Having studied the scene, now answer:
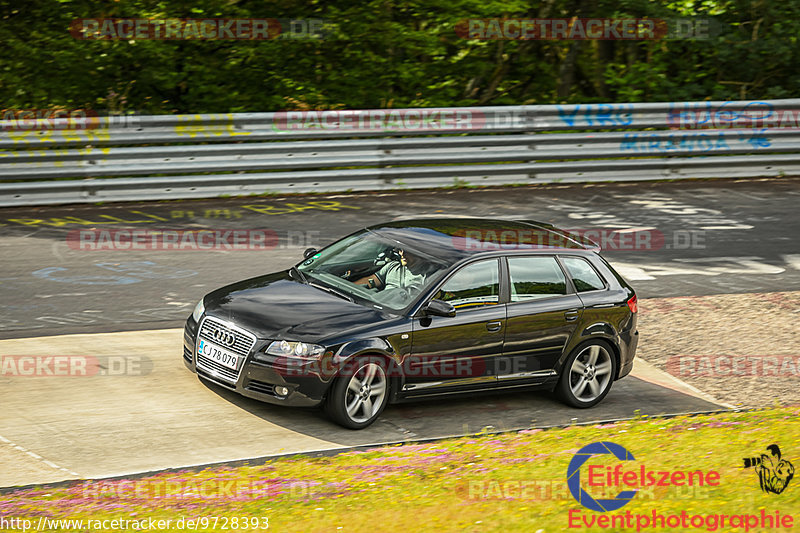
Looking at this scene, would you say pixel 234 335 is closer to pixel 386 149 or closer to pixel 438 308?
pixel 438 308

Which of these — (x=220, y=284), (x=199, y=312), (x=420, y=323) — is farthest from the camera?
(x=220, y=284)

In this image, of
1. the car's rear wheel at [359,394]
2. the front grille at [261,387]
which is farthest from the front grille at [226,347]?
the car's rear wheel at [359,394]

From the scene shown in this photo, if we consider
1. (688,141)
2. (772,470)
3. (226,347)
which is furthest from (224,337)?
(688,141)

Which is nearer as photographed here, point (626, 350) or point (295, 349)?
point (295, 349)

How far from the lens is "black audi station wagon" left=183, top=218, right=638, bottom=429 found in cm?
797

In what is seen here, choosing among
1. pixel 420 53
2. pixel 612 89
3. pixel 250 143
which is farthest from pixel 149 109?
pixel 612 89

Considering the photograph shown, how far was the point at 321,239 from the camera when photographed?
13977 millimetres

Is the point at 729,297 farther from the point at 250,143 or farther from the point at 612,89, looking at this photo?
the point at 612,89

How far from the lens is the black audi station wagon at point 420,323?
7.97 metres

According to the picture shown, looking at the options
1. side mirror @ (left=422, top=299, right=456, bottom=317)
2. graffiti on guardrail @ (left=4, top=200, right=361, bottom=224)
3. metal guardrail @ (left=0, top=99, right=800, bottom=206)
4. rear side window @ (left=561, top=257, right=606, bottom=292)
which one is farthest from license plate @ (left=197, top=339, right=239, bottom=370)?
metal guardrail @ (left=0, top=99, right=800, bottom=206)

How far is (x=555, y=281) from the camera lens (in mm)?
9141

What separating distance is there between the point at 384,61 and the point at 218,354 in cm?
1163

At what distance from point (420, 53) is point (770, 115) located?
6469 millimetres

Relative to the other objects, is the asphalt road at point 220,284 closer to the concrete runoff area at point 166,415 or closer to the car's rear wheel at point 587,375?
the concrete runoff area at point 166,415
